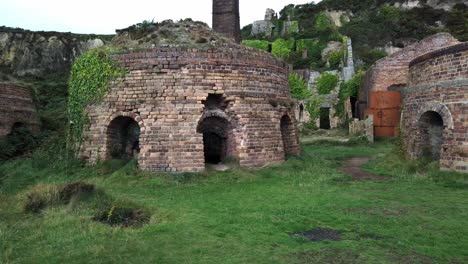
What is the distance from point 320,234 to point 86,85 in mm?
8257

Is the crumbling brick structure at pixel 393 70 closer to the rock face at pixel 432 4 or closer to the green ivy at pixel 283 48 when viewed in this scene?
the green ivy at pixel 283 48

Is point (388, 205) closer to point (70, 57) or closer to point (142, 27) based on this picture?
point (142, 27)

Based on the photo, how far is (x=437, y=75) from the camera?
11.0m

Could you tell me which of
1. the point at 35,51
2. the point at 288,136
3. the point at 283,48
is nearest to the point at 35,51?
the point at 35,51

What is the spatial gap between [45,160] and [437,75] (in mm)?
11309

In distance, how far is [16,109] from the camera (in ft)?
54.0

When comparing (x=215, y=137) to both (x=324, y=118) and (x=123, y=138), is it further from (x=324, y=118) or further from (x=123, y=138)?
(x=324, y=118)

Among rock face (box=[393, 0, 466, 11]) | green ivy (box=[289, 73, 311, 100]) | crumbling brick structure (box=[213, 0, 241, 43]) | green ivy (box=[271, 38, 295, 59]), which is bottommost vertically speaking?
green ivy (box=[289, 73, 311, 100])

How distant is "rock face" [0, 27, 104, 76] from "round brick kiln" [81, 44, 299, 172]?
92.3 ft

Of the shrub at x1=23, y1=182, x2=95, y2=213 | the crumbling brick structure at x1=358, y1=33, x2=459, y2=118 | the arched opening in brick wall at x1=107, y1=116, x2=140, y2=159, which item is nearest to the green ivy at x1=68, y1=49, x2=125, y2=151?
the arched opening in brick wall at x1=107, y1=116, x2=140, y2=159

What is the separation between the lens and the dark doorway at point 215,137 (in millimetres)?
11273

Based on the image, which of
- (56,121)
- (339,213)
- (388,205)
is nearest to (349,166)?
(388,205)

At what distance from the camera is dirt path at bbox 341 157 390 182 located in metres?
10.6

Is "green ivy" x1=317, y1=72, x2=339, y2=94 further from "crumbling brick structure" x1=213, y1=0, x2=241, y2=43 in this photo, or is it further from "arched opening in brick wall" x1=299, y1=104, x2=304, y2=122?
"crumbling brick structure" x1=213, y1=0, x2=241, y2=43
